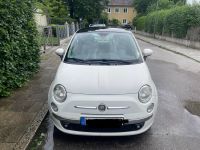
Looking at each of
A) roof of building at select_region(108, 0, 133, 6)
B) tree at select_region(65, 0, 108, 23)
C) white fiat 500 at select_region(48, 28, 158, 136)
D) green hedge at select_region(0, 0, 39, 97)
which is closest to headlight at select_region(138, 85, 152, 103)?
white fiat 500 at select_region(48, 28, 158, 136)

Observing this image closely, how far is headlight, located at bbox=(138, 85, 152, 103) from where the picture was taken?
3.86m

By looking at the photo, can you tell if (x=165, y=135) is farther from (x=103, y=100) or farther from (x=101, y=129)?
(x=103, y=100)

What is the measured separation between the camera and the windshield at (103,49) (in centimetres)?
471

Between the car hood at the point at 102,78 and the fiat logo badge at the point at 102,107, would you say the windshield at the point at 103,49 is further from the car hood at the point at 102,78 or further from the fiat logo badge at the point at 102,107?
the fiat logo badge at the point at 102,107

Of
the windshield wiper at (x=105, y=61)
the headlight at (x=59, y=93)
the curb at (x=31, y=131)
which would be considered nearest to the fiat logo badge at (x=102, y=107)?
the headlight at (x=59, y=93)

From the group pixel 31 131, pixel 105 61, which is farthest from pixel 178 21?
pixel 31 131

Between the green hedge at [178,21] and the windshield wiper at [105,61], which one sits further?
the green hedge at [178,21]

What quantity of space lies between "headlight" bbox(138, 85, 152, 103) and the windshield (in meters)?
0.83

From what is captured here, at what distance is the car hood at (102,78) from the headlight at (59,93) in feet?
0.22

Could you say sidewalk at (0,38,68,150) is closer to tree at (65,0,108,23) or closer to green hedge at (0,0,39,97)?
green hedge at (0,0,39,97)

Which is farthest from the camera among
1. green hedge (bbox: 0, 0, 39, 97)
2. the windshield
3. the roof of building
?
the roof of building

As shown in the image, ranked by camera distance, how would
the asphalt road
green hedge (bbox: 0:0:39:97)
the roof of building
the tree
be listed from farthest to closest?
1. the roof of building
2. the tree
3. green hedge (bbox: 0:0:39:97)
4. the asphalt road

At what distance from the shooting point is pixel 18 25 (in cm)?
659

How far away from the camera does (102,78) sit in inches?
158
